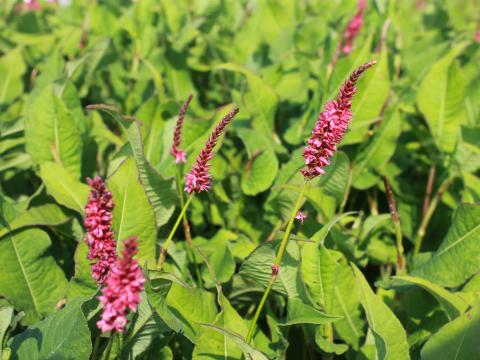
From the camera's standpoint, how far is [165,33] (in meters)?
3.84

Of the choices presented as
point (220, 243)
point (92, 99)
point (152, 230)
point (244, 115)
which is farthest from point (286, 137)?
point (92, 99)

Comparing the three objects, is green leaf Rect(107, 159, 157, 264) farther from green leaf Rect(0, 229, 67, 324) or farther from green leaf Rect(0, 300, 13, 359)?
green leaf Rect(0, 300, 13, 359)

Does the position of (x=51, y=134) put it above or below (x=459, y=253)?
above

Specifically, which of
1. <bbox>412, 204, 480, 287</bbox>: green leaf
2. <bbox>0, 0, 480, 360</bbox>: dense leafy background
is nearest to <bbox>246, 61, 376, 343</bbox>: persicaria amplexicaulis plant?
Result: <bbox>0, 0, 480, 360</bbox>: dense leafy background

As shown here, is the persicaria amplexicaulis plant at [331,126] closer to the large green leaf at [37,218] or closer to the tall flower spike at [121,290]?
the tall flower spike at [121,290]

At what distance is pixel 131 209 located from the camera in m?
2.19

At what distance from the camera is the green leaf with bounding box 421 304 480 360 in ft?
5.81

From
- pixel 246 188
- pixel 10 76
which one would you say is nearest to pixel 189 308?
pixel 246 188

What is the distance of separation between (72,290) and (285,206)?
3.00 ft

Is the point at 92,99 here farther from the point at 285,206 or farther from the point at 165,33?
the point at 285,206

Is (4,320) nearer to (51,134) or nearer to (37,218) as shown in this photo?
(37,218)

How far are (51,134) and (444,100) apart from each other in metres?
1.90

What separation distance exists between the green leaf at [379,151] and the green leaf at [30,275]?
4.75 ft

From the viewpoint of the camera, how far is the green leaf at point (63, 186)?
7.78 feet
